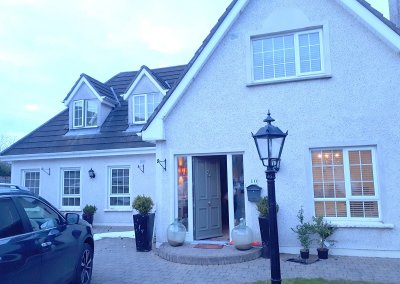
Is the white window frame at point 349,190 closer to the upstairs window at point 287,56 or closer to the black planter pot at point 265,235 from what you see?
the black planter pot at point 265,235

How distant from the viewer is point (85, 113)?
15094mm

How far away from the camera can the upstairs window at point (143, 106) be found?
14055 millimetres

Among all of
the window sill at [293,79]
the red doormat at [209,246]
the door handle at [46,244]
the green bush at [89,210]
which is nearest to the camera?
the door handle at [46,244]

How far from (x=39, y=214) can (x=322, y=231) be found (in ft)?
20.2

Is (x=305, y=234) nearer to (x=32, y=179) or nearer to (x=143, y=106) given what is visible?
(x=143, y=106)

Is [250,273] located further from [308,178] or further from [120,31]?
[120,31]

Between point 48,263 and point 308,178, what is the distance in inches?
245

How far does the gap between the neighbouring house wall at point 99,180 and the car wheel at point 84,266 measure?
6.86 meters

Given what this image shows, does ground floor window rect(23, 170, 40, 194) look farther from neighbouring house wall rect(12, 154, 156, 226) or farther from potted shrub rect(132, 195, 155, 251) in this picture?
potted shrub rect(132, 195, 155, 251)

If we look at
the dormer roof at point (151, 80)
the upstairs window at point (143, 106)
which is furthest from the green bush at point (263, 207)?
the upstairs window at point (143, 106)

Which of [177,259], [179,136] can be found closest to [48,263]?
[177,259]

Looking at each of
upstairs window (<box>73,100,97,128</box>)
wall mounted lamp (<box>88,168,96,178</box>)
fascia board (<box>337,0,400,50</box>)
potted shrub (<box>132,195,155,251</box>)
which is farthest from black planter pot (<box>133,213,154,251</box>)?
fascia board (<box>337,0,400,50</box>)

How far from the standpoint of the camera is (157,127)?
937 cm

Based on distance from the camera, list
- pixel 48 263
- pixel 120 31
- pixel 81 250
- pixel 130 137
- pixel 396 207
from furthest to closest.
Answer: pixel 120 31, pixel 130 137, pixel 396 207, pixel 81 250, pixel 48 263
